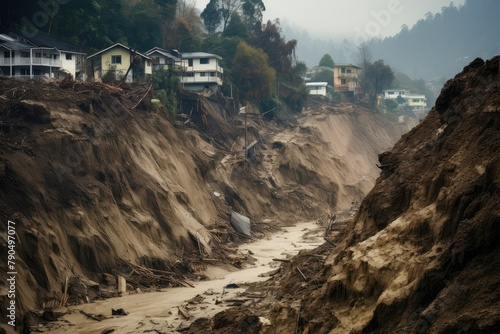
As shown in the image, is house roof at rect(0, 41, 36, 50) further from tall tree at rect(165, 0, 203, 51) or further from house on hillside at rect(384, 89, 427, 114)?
house on hillside at rect(384, 89, 427, 114)

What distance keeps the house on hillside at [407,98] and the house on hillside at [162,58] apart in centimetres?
8062

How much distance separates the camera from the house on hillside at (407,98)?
155 meters

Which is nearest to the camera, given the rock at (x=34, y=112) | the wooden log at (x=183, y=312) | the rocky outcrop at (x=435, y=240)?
the rocky outcrop at (x=435, y=240)

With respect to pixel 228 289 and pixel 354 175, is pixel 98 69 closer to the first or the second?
pixel 354 175

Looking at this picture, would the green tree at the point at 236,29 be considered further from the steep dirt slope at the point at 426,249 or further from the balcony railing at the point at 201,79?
the steep dirt slope at the point at 426,249

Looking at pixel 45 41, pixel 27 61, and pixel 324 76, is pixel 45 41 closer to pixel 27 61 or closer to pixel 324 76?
pixel 27 61

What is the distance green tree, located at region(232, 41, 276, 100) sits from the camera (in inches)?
3393

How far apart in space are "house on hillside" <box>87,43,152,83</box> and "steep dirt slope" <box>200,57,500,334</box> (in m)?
41.8

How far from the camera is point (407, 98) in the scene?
515 feet

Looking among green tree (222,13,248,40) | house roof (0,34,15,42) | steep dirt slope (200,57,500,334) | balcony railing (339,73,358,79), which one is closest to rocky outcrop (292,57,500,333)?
steep dirt slope (200,57,500,334)

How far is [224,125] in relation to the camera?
75.6 metres

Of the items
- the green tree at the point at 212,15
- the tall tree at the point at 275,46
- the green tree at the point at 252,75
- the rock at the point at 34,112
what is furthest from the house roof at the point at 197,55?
the rock at the point at 34,112

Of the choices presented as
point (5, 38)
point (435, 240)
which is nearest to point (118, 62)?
point (5, 38)

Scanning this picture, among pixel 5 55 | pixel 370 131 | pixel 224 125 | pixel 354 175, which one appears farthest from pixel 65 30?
pixel 370 131
